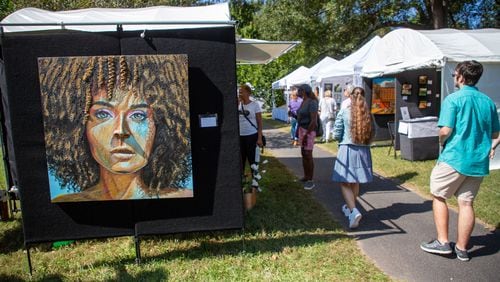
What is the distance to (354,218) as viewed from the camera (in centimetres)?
471

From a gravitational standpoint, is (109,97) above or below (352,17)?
below

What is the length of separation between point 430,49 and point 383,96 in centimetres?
355

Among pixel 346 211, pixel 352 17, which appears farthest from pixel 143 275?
pixel 352 17

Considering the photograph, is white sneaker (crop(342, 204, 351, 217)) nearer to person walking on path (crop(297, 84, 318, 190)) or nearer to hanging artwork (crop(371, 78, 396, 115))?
person walking on path (crop(297, 84, 318, 190))

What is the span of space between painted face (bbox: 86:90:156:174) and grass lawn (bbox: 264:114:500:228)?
14.3ft

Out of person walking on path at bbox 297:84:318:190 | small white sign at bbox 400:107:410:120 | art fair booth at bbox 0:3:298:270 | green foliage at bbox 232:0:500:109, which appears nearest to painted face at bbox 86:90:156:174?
art fair booth at bbox 0:3:298:270

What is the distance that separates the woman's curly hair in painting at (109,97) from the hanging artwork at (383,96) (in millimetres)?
9443

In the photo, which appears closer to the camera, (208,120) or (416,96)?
(208,120)

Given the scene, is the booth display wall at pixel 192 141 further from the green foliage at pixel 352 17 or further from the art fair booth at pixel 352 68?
the green foliage at pixel 352 17

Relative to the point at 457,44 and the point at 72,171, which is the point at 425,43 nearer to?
the point at 457,44

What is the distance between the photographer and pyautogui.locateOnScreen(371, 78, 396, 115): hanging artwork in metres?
11.8

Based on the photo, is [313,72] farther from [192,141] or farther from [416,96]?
[192,141]

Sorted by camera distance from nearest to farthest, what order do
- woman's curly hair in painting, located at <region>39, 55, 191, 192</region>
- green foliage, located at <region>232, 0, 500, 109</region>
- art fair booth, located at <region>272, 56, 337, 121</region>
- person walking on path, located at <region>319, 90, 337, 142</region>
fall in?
woman's curly hair in painting, located at <region>39, 55, 191, 192</region> < person walking on path, located at <region>319, 90, 337, 142</region> < art fair booth, located at <region>272, 56, 337, 121</region> < green foliage, located at <region>232, 0, 500, 109</region>

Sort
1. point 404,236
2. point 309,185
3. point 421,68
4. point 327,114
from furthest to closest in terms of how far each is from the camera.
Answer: point 327,114
point 421,68
point 309,185
point 404,236
